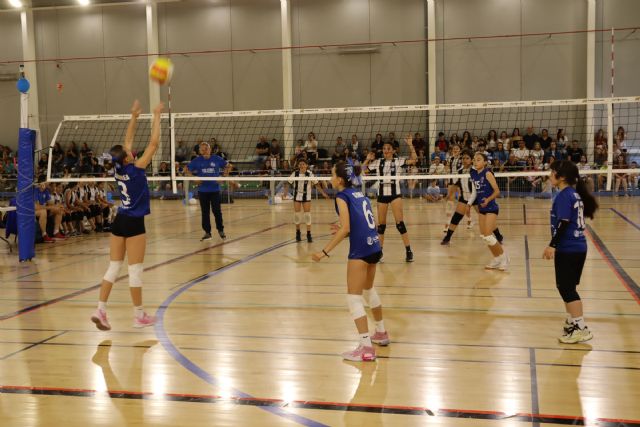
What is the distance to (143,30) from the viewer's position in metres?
27.1

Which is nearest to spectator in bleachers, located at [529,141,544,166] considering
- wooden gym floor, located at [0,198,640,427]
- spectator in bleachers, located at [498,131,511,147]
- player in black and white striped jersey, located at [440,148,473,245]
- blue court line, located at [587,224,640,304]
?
spectator in bleachers, located at [498,131,511,147]

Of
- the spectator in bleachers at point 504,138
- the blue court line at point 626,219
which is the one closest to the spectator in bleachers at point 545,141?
the spectator in bleachers at point 504,138

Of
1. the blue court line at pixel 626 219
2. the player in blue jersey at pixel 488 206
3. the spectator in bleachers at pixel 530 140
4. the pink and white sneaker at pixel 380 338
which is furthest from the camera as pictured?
the spectator in bleachers at pixel 530 140

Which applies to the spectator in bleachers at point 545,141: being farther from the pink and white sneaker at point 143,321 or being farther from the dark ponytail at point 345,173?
the pink and white sneaker at point 143,321

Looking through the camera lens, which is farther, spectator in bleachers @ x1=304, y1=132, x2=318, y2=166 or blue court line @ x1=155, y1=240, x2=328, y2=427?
spectator in bleachers @ x1=304, y1=132, x2=318, y2=166

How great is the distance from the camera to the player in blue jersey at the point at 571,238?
5875mm

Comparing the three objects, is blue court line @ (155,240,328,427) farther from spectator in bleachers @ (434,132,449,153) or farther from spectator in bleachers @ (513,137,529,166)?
spectator in bleachers @ (434,132,449,153)

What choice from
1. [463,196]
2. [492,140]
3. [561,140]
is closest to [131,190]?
[463,196]

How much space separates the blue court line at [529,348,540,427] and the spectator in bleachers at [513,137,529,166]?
15.9 metres

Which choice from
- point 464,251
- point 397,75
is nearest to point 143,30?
point 397,75

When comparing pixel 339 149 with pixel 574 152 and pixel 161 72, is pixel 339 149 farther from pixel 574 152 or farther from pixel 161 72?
pixel 161 72

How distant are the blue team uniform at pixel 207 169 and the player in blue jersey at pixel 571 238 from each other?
8.32m

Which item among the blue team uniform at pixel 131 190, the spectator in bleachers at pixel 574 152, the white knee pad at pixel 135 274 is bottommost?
the white knee pad at pixel 135 274

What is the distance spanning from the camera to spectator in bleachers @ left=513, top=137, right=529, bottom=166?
21.0 meters
